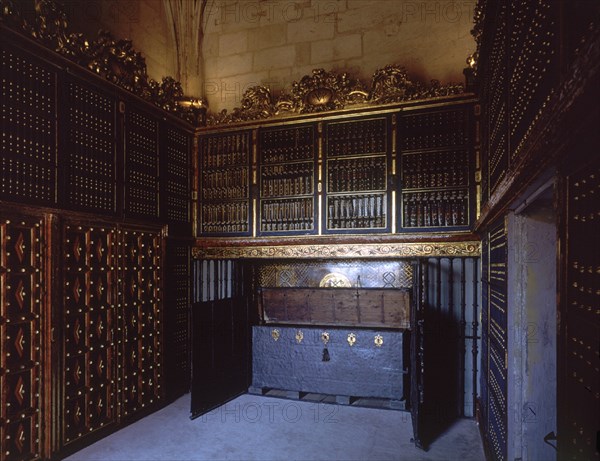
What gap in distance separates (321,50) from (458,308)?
12.9 feet

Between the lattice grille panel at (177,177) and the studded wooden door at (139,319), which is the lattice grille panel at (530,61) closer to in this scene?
the studded wooden door at (139,319)

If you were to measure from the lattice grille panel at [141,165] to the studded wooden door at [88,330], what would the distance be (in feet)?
1.72

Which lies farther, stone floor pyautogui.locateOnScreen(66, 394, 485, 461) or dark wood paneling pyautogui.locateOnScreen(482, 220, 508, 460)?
stone floor pyautogui.locateOnScreen(66, 394, 485, 461)

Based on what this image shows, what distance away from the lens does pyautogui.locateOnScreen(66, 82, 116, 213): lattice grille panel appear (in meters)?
3.99

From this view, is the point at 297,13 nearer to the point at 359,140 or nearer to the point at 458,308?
the point at 359,140

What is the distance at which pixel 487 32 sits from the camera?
3193 millimetres

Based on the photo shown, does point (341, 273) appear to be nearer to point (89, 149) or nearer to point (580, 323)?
point (89, 149)

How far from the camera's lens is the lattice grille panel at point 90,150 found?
399 cm

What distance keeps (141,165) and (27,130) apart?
142 centimetres

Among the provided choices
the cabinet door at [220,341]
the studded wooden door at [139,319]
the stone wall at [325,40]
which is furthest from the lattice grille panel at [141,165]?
the stone wall at [325,40]

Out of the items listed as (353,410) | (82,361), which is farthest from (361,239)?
(82,361)

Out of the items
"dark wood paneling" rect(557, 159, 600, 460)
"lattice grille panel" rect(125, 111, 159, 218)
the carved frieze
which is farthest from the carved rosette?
"dark wood paneling" rect(557, 159, 600, 460)

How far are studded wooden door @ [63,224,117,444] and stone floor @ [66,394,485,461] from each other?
29 cm

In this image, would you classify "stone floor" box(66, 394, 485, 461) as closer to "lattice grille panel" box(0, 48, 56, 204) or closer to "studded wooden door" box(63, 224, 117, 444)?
"studded wooden door" box(63, 224, 117, 444)
